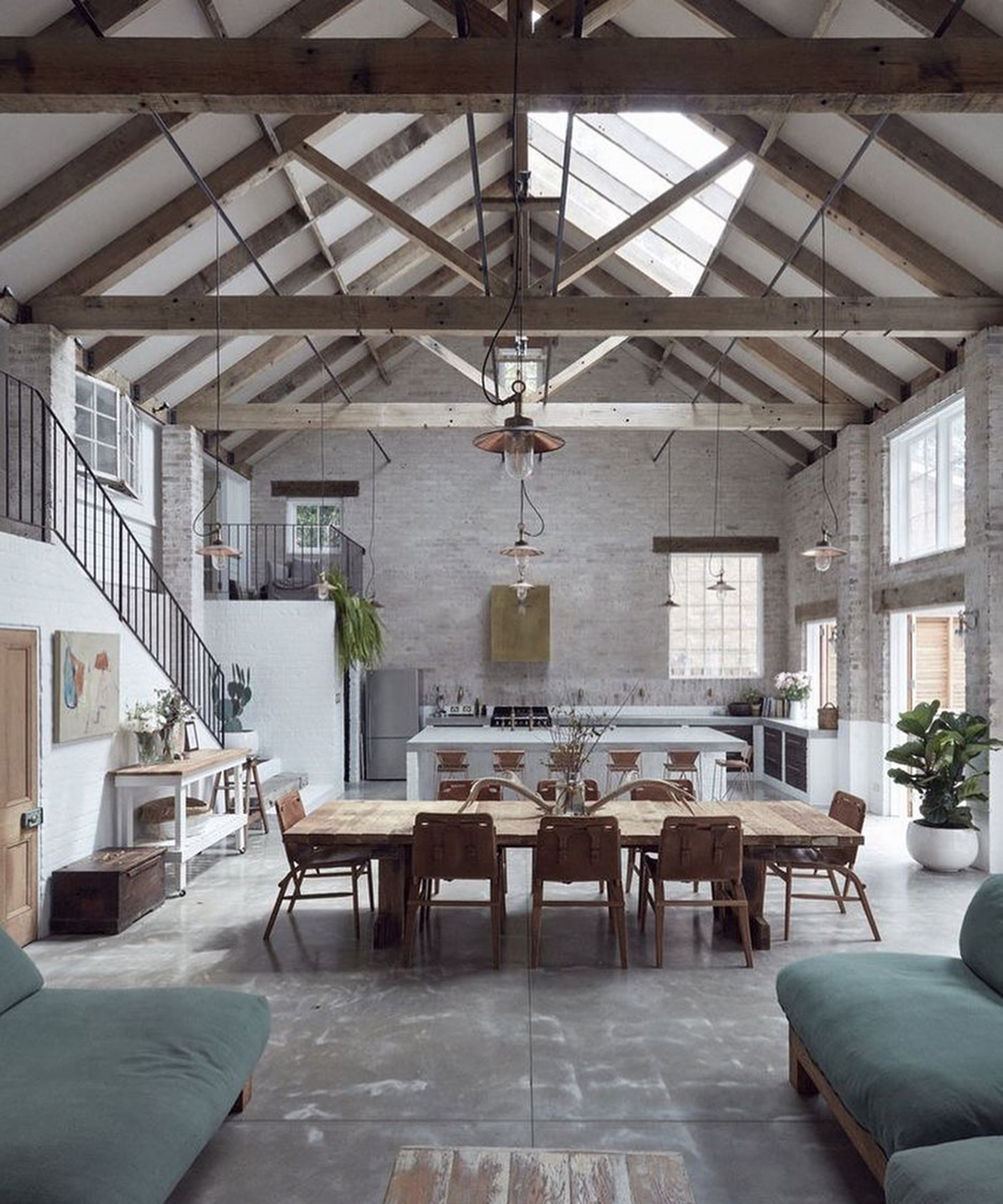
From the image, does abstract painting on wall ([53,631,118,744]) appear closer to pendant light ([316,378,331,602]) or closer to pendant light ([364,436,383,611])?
pendant light ([316,378,331,602])

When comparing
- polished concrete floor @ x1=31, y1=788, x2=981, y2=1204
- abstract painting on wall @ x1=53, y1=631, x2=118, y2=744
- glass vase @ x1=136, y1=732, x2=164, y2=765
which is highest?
abstract painting on wall @ x1=53, y1=631, x2=118, y2=744

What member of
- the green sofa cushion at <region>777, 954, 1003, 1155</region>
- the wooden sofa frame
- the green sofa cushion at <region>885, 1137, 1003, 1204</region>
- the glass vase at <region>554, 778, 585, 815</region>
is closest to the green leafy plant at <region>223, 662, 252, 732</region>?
the glass vase at <region>554, 778, 585, 815</region>

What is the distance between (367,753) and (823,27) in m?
9.58

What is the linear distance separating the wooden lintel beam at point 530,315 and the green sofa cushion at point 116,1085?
5.44 m

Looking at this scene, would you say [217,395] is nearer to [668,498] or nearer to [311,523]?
[311,523]

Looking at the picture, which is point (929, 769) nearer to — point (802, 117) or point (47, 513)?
point (802, 117)

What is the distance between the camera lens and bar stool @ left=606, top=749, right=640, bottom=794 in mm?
8344

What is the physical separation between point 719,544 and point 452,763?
21.6 feet

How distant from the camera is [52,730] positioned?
584 cm

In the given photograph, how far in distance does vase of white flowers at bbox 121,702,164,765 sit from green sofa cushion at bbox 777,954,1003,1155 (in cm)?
494

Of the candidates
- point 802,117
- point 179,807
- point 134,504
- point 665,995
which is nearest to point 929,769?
point 665,995

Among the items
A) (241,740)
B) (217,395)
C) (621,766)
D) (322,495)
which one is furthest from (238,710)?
(621,766)

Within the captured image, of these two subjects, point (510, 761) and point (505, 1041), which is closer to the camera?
point (505, 1041)

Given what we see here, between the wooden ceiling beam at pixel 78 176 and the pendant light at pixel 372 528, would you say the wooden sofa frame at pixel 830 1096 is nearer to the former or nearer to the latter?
the wooden ceiling beam at pixel 78 176
